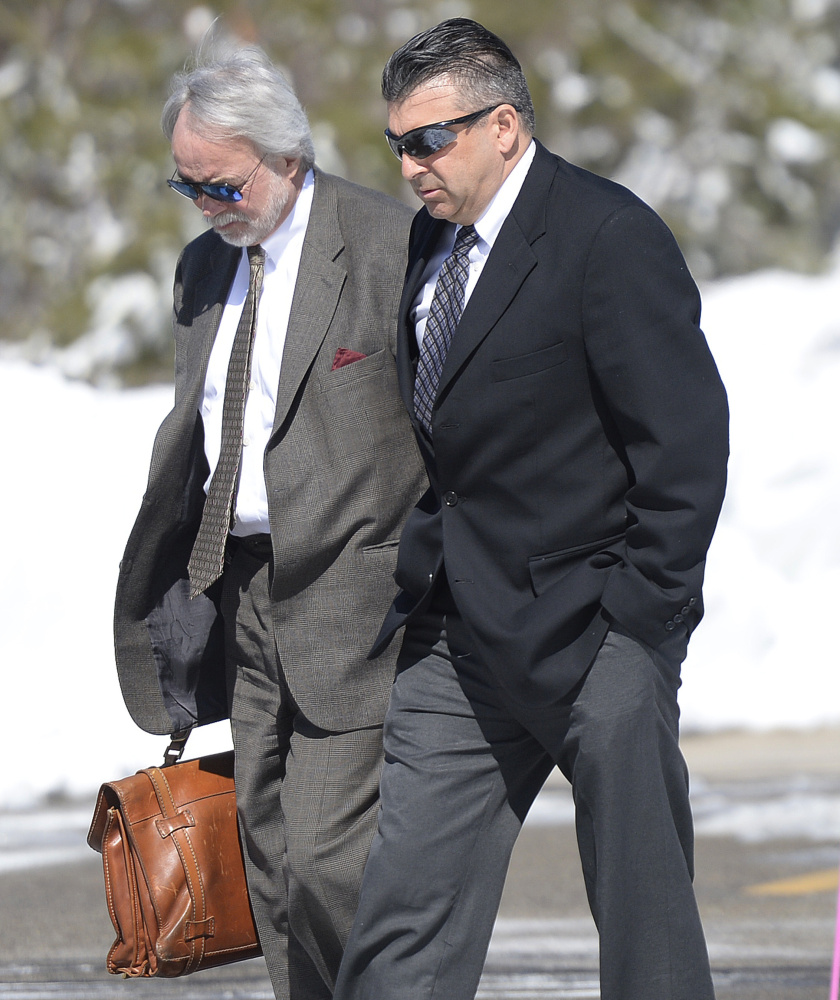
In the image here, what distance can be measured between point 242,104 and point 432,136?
1.94 feet

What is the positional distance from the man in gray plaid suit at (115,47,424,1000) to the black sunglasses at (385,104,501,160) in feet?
1.59

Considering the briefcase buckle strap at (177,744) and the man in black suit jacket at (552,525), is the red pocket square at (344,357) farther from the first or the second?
the briefcase buckle strap at (177,744)

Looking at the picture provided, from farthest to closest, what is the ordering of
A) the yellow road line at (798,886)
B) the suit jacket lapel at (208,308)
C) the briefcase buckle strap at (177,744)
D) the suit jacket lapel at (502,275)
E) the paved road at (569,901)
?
the yellow road line at (798,886) → the paved road at (569,901) → the briefcase buckle strap at (177,744) → the suit jacket lapel at (208,308) → the suit jacket lapel at (502,275)

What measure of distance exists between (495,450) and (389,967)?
924mm

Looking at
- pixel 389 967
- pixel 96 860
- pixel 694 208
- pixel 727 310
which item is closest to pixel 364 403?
pixel 389 967

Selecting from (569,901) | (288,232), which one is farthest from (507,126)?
(569,901)

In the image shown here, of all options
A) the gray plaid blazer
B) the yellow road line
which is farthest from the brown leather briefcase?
the yellow road line

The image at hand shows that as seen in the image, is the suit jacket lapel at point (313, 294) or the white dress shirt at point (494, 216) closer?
the white dress shirt at point (494, 216)

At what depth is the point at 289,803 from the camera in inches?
119

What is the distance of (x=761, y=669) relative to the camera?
6.86 m

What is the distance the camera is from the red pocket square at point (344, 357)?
9.79 feet

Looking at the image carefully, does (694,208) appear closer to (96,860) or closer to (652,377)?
(96,860)

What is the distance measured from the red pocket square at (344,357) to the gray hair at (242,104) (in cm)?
44

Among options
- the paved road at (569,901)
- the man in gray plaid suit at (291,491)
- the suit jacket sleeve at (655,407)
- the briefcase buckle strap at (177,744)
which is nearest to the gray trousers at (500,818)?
the suit jacket sleeve at (655,407)
